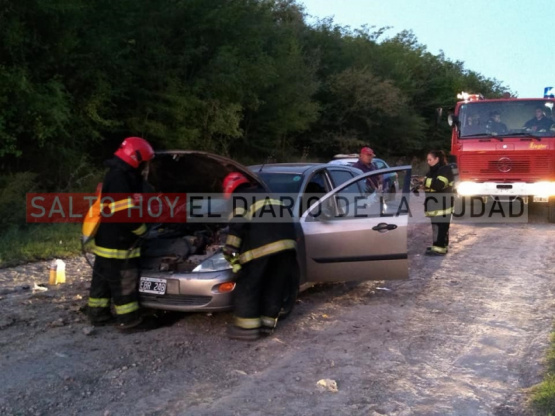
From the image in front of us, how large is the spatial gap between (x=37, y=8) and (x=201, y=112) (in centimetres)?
692

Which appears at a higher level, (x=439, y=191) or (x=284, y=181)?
(x=284, y=181)

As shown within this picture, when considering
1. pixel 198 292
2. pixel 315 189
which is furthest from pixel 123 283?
pixel 315 189

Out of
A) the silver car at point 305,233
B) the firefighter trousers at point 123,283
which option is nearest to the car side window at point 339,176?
the silver car at point 305,233

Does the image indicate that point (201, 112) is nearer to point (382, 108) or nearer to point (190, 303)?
point (190, 303)

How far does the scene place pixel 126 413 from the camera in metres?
3.84

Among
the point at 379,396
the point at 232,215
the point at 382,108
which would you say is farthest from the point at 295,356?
the point at 382,108

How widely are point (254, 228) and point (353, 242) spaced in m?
1.48

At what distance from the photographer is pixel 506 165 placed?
1303cm

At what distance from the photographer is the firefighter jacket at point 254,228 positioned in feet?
16.9

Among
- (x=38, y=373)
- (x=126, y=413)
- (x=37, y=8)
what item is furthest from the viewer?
(x=37, y=8)

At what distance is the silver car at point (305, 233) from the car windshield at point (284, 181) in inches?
0.5

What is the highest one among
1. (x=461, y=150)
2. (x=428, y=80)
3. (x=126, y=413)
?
(x=428, y=80)

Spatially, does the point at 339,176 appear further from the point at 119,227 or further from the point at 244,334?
Result: the point at 119,227

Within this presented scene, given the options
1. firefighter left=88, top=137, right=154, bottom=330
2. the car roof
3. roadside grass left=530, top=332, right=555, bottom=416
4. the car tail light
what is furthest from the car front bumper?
roadside grass left=530, top=332, right=555, bottom=416
